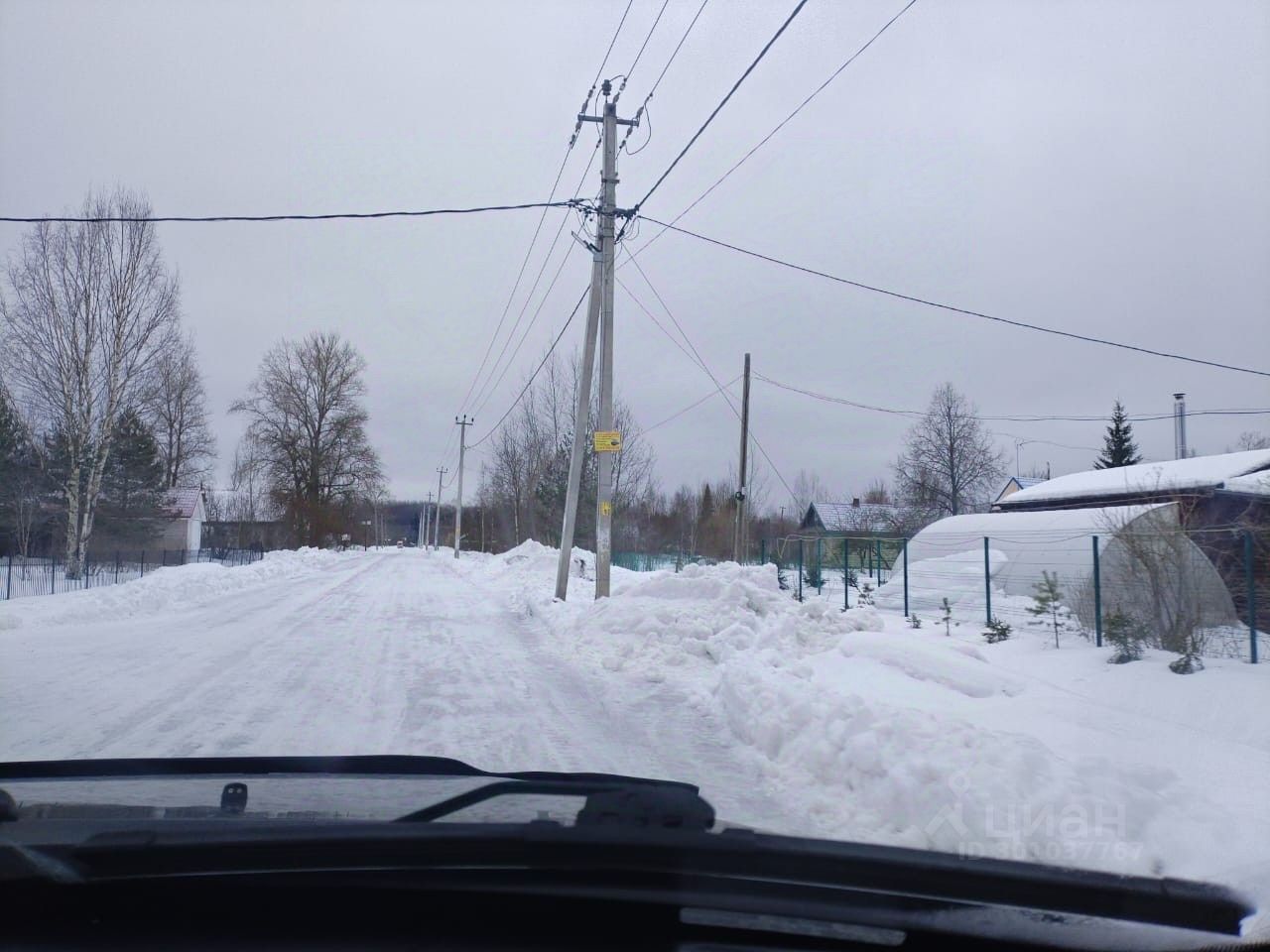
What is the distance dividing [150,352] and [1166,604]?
1378 inches

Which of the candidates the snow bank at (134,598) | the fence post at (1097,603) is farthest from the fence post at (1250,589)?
the snow bank at (134,598)

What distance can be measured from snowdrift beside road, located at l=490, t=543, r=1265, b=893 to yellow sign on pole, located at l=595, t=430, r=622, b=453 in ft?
18.7

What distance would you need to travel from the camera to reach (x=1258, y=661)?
11.4m

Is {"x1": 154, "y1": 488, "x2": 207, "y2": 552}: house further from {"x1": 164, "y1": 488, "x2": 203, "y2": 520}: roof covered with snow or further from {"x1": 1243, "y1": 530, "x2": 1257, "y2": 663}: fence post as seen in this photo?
{"x1": 1243, "y1": 530, "x2": 1257, "y2": 663}: fence post

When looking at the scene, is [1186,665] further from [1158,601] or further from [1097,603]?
[1097,603]

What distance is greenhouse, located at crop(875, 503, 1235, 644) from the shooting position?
11.9 metres

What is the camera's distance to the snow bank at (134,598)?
738 inches

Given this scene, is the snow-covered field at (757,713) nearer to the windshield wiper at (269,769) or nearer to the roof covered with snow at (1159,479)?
the windshield wiper at (269,769)

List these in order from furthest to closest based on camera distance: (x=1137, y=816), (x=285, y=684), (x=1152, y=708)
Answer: (x=285, y=684) < (x=1152, y=708) < (x=1137, y=816)

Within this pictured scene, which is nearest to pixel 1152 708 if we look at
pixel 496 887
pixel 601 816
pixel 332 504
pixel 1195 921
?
pixel 1195 921

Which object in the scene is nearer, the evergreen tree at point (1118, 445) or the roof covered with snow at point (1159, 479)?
the roof covered with snow at point (1159, 479)

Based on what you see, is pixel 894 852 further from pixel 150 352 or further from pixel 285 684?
pixel 150 352

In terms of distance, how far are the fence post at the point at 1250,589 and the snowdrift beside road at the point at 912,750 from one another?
192 cm

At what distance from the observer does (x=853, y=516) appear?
64.0m
